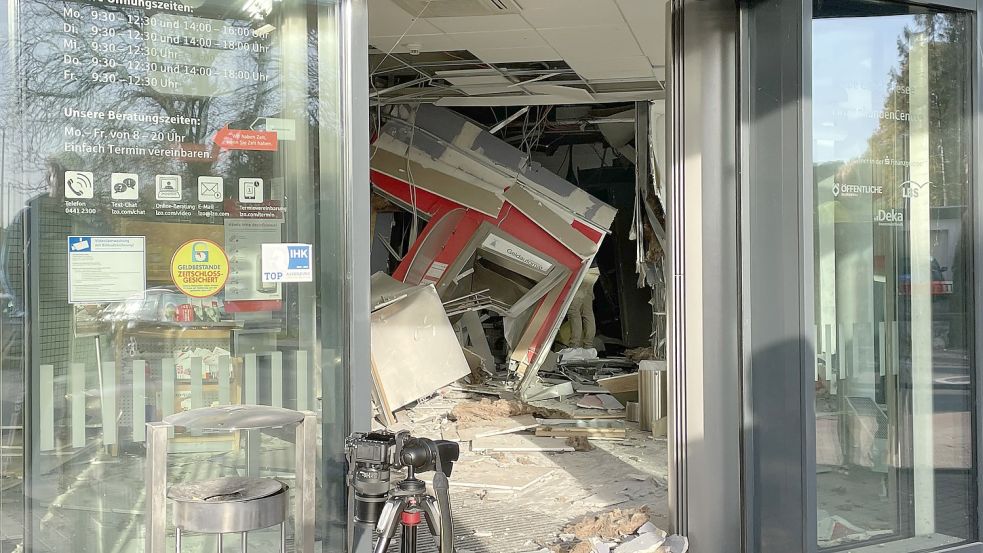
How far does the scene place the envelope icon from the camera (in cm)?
279

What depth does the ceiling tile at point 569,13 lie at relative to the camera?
4863 millimetres

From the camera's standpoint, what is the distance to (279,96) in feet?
9.63

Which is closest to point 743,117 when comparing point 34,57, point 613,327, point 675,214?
point 675,214

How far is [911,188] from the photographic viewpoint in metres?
3.61

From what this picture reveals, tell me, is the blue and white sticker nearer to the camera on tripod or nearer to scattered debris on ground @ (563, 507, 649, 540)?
the camera on tripod

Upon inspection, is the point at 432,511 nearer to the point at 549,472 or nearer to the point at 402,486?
the point at 402,486

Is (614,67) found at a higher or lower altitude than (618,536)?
higher

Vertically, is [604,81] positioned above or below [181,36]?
above

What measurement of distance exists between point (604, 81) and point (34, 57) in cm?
511

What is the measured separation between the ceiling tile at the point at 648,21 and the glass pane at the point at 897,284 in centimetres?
154

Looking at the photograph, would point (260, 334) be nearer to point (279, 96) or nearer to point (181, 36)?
point (279, 96)

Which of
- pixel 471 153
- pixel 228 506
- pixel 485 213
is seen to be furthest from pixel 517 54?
pixel 228 506

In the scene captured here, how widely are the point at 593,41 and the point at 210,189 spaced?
355 centimetres

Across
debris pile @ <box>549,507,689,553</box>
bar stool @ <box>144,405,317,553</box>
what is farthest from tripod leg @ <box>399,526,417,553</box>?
debris pile @ <box>549,507,689,553</box>
